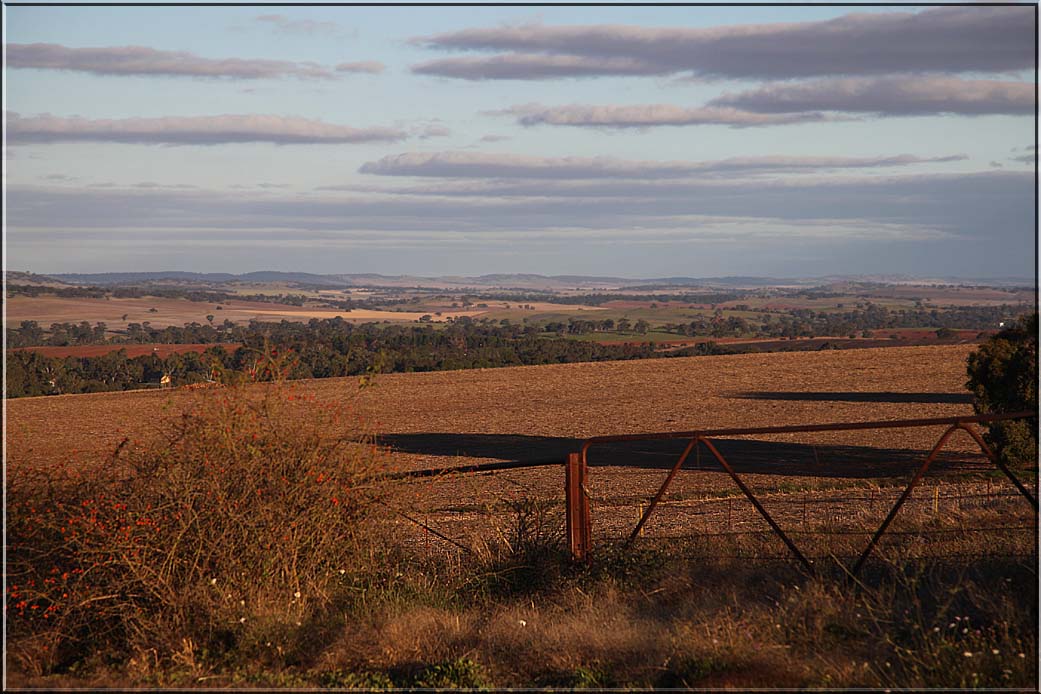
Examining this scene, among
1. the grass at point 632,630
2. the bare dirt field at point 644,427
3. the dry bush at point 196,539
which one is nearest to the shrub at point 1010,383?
the bare dirt field at point 644,427

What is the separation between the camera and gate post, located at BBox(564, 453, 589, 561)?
7.53 metres

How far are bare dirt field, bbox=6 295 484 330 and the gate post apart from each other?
47020 mm

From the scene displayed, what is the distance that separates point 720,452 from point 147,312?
6794cm

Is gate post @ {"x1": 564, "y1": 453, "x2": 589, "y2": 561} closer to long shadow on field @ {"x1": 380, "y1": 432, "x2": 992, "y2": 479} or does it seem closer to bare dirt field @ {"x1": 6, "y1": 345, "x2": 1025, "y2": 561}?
bare dirt field @ {"x1": 6, "y1": 345, "x2": 1025, "y2": 561}

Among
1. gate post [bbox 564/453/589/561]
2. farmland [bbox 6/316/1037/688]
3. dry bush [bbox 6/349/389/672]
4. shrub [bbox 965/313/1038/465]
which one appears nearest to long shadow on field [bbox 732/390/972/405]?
shrub [bbox 965/313/1038/465]

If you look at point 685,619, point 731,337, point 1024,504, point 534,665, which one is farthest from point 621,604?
point 731,337

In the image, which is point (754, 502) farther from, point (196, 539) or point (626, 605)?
point (196, 539)

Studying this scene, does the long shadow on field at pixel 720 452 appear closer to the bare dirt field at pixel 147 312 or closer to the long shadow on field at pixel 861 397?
the long shadow on field at pixel 861 397

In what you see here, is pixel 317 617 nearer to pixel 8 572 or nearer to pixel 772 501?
pixel 8 572

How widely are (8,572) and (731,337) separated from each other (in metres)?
79.9

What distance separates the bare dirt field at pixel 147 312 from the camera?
59.6 metres

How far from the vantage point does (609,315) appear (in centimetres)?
12356

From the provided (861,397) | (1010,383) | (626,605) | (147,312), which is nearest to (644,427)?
(861,397)

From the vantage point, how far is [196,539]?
21.5ft
